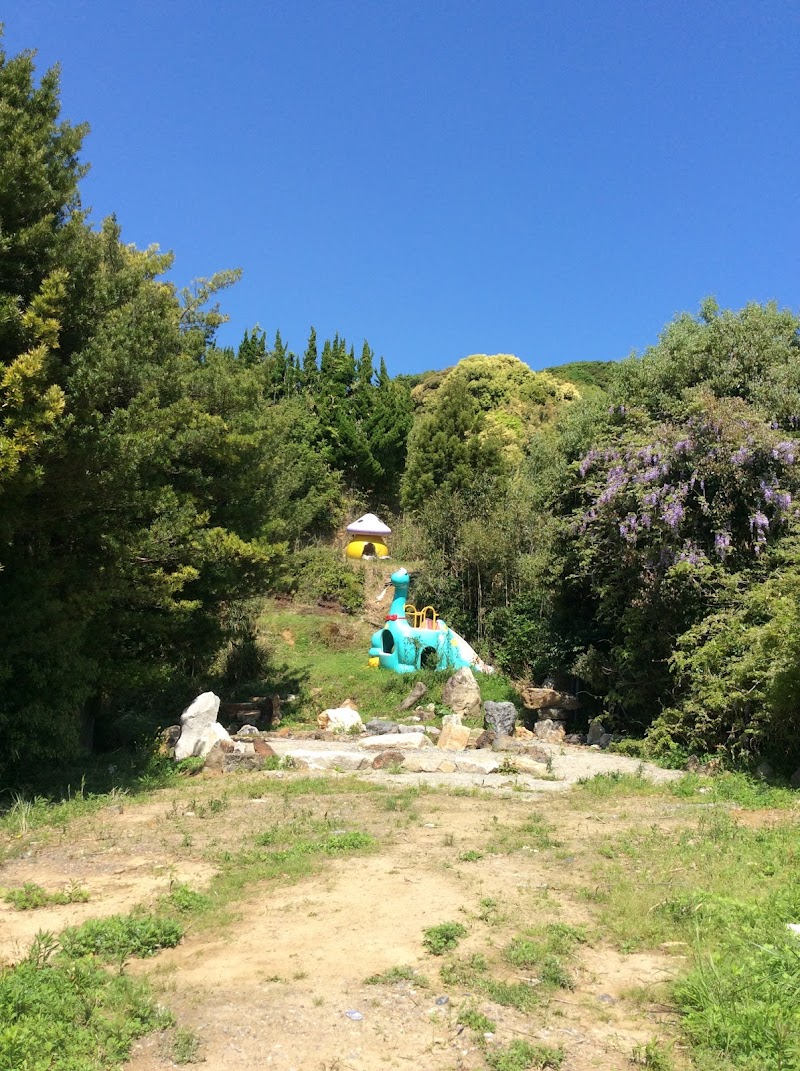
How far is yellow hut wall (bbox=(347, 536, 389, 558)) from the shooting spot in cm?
2520

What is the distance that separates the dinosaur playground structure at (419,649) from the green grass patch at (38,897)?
11321 millimetres

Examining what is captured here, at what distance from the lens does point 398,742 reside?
39.0 feet

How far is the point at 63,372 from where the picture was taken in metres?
7.55

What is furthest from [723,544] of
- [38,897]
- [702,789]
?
[38,897]

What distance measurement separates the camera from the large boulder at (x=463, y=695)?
1438 cm

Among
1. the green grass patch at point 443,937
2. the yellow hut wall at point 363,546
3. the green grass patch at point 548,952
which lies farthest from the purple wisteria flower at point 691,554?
the yellow hut wall at point 363,546

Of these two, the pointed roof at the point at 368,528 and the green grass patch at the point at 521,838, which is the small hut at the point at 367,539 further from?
the green grass patch at the point at 521,838

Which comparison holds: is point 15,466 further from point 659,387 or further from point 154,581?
point 659,387

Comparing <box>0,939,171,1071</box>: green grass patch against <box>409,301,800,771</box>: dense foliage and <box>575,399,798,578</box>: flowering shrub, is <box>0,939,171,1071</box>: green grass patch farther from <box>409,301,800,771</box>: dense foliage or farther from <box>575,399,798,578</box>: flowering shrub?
<box>575,399,798,578</box>: flowering shrub

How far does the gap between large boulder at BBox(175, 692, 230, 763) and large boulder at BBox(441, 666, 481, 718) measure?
16.0 ft

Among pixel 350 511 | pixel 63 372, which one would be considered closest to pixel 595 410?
pixel 63 372

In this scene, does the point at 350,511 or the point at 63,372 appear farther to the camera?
the point at 350,511

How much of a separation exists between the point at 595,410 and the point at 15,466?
1079cm

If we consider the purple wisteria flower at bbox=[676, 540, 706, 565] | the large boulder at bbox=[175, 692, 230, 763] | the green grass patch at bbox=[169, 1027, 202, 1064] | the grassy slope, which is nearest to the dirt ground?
the green grass patch at bbox=[169, 1027, 202, 1064]
